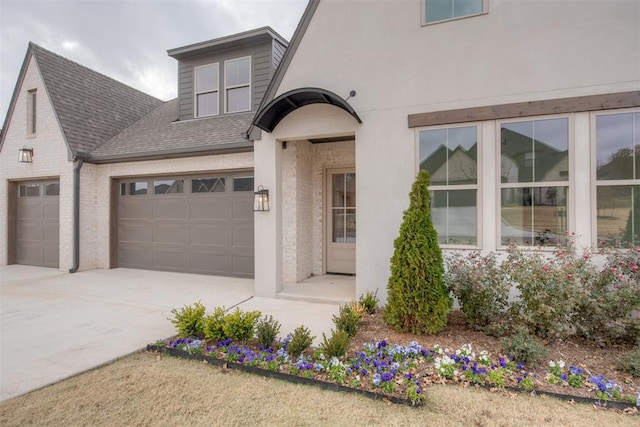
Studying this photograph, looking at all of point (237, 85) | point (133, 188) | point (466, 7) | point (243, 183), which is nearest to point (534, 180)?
point (466, 7)

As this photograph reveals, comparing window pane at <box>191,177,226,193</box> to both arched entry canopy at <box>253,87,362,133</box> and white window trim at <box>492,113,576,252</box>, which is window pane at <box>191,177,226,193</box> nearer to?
arched entry canopy at <box>253,87,362,133</box>

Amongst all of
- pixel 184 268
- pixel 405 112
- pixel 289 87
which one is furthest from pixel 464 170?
pixel 184 268

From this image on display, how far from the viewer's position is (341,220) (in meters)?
7.86

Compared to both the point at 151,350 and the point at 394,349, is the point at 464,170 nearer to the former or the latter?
the point at 394,349

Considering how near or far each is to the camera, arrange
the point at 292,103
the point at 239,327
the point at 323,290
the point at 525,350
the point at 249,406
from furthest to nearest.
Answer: the point at 323,290, the point at 292,103, the point at 239,327, the point at 525,350, the point at 249,406

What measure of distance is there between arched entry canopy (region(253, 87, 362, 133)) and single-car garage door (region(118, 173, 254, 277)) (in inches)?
87.6

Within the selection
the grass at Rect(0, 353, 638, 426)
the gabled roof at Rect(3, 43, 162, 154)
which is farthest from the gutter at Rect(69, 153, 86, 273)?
the grass at Rect(0, 353, 638, 426)

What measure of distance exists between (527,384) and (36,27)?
15.9 metres

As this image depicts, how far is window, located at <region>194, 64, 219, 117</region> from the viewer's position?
952 centimetres

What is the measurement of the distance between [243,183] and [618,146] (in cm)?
682

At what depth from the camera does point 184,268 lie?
843cm

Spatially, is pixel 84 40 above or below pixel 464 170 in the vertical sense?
Result: above

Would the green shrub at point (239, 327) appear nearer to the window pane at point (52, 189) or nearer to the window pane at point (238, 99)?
the window pane at point (238, 99)

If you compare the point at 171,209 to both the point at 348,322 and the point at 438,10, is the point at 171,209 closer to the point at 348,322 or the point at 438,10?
the point at 348,322
